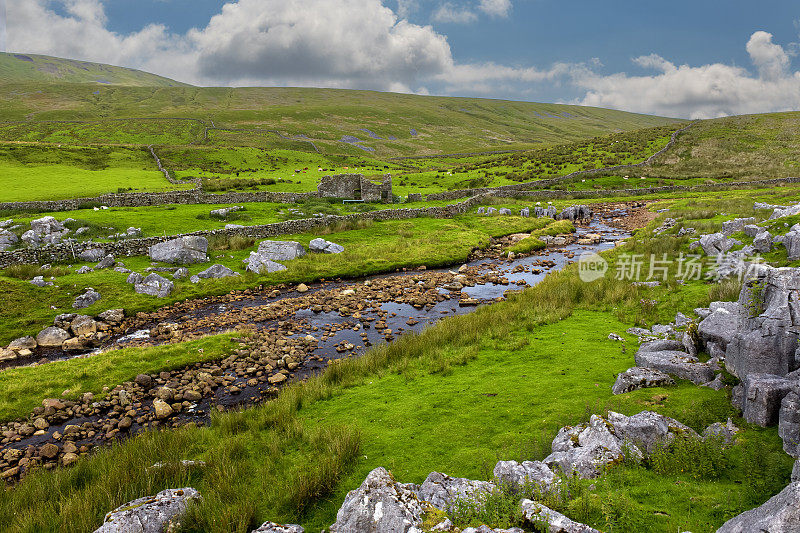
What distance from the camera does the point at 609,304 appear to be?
1688cm

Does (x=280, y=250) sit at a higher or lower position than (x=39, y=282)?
higher

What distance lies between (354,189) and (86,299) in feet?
98.7

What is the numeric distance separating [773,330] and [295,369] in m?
13.5

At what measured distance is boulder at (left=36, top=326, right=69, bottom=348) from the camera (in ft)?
56.0

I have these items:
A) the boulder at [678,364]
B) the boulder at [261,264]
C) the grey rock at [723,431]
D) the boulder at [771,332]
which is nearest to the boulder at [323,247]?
the boulder at [261,264]

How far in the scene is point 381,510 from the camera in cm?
565

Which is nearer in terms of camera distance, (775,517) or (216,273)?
(775,517)

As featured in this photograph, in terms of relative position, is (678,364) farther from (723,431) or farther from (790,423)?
(790,423)

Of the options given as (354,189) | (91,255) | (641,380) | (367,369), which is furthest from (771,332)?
(354,189)

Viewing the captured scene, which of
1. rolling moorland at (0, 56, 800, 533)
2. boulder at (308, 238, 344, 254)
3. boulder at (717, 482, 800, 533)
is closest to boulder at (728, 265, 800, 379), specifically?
rolling moorland at (0, 56, 800, 533)

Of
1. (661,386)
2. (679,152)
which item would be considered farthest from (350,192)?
(679,152)

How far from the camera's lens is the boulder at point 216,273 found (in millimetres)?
24250

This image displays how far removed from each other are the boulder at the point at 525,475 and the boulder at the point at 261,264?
21.6 metres

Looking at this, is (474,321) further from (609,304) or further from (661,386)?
(661,386)
